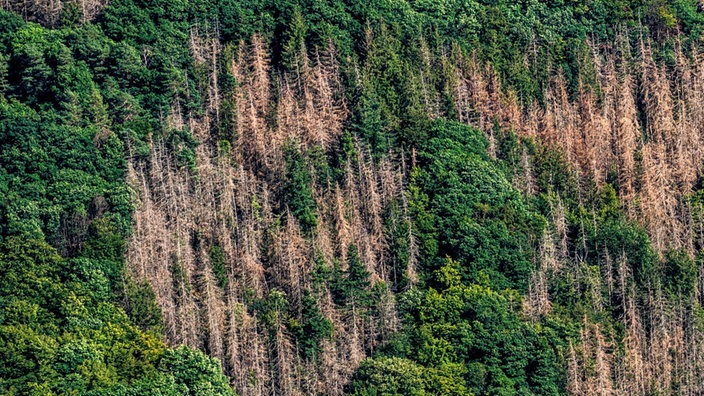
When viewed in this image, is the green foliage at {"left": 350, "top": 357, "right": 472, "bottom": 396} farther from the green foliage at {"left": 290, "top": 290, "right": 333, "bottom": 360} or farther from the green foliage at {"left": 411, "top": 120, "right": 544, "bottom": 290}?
the green foliage at {"left": 411, "top": 120, "right": 544, "bottom": 290}

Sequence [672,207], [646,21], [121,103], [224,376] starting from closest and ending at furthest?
[224,376] < [121,103] < [672,207] < [646,21]

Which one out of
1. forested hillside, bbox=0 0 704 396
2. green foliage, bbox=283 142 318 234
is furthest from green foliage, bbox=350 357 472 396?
green foliage, bbox=283 142 318 234

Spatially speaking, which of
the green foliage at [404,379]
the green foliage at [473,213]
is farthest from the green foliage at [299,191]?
the green foliage at [404,379]

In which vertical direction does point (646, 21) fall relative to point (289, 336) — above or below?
above

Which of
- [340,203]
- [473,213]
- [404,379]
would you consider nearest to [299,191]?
[340,203]

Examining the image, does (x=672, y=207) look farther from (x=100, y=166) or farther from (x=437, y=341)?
(x=100, y=166)

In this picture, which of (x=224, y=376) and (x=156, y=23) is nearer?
(x=224, y=376)

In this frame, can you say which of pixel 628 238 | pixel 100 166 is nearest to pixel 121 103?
pixel 100 166

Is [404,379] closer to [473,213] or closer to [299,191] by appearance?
[473,213]
